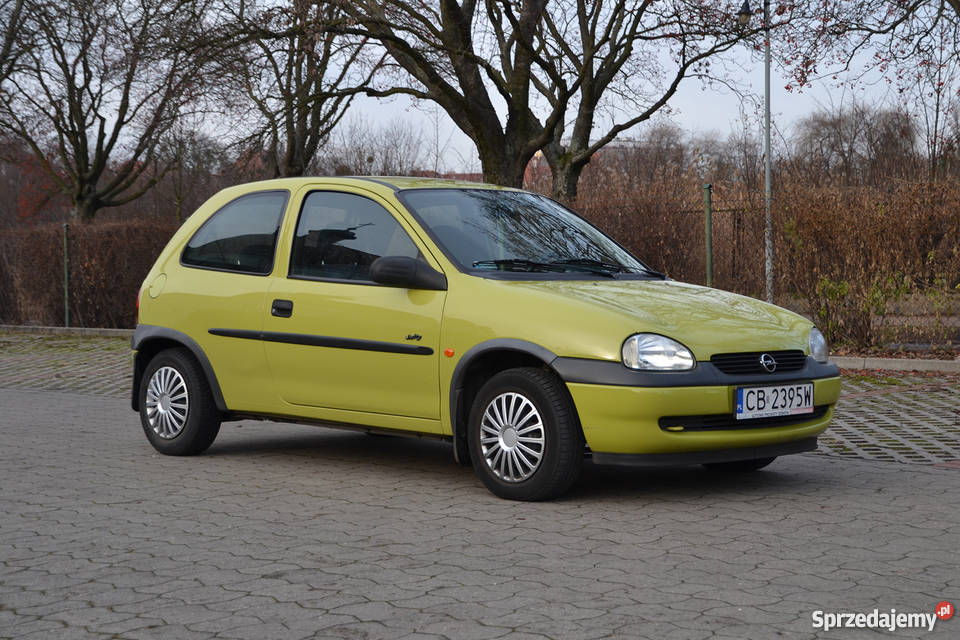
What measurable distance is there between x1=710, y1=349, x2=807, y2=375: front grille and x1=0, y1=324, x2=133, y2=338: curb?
15.7 m

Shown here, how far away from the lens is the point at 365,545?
17.1ft

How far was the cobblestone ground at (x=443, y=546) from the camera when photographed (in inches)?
161

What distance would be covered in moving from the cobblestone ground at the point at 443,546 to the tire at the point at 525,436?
0.45 feet

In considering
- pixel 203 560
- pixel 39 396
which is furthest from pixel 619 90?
pixel 203 560

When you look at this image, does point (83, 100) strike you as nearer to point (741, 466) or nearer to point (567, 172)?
point (567, 172)

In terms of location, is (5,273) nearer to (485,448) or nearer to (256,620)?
(485,448)

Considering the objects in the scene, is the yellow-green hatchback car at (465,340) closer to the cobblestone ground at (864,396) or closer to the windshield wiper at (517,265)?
the windshield wiper at (517,265)

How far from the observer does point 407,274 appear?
653 cm

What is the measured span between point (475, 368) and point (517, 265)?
670mm

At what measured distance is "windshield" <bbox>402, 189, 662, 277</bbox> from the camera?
6746 millimetres

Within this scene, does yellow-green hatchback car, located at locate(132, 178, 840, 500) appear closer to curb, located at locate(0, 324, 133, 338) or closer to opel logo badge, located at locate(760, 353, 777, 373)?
opel logo badge, located at locate(760, 353, 777, 373)

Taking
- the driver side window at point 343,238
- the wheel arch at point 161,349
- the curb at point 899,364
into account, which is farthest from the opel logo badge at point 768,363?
the curb at point 899,364
